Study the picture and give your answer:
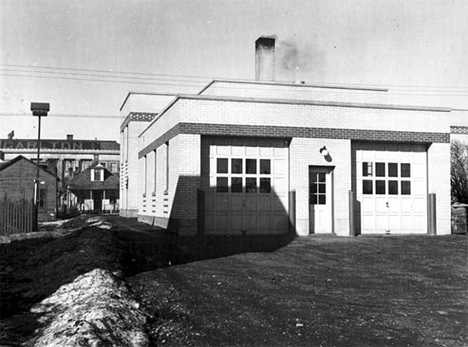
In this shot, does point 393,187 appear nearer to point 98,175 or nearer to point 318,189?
point 318,189

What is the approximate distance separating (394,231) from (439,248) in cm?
464

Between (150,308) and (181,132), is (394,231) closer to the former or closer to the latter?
(181,132)

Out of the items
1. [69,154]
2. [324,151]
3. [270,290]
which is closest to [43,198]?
[324,151]

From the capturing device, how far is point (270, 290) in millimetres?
8016

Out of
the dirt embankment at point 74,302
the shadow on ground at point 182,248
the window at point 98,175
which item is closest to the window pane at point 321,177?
the shadow on ground at point 182,248

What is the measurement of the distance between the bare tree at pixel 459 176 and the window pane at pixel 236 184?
45.0 feet

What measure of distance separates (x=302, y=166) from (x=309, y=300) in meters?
10.9

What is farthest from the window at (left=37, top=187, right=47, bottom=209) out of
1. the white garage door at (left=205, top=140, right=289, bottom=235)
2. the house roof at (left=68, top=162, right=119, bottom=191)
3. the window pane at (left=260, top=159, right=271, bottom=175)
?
the window pane at (left=260, top=159, right=271, bottom=175)

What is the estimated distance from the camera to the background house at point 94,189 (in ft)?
205

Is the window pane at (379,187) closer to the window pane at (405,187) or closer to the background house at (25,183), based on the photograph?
the window pane at (405,187)

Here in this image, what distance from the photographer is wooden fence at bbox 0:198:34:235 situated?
23013 mm

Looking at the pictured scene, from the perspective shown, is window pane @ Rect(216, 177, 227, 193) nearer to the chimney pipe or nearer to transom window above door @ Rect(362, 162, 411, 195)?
transom window above door @ Rect(362, 162, 411, 195)

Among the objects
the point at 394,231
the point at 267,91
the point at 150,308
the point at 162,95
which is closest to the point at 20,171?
the point at 162,95

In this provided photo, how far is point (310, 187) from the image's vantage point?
720 inches
